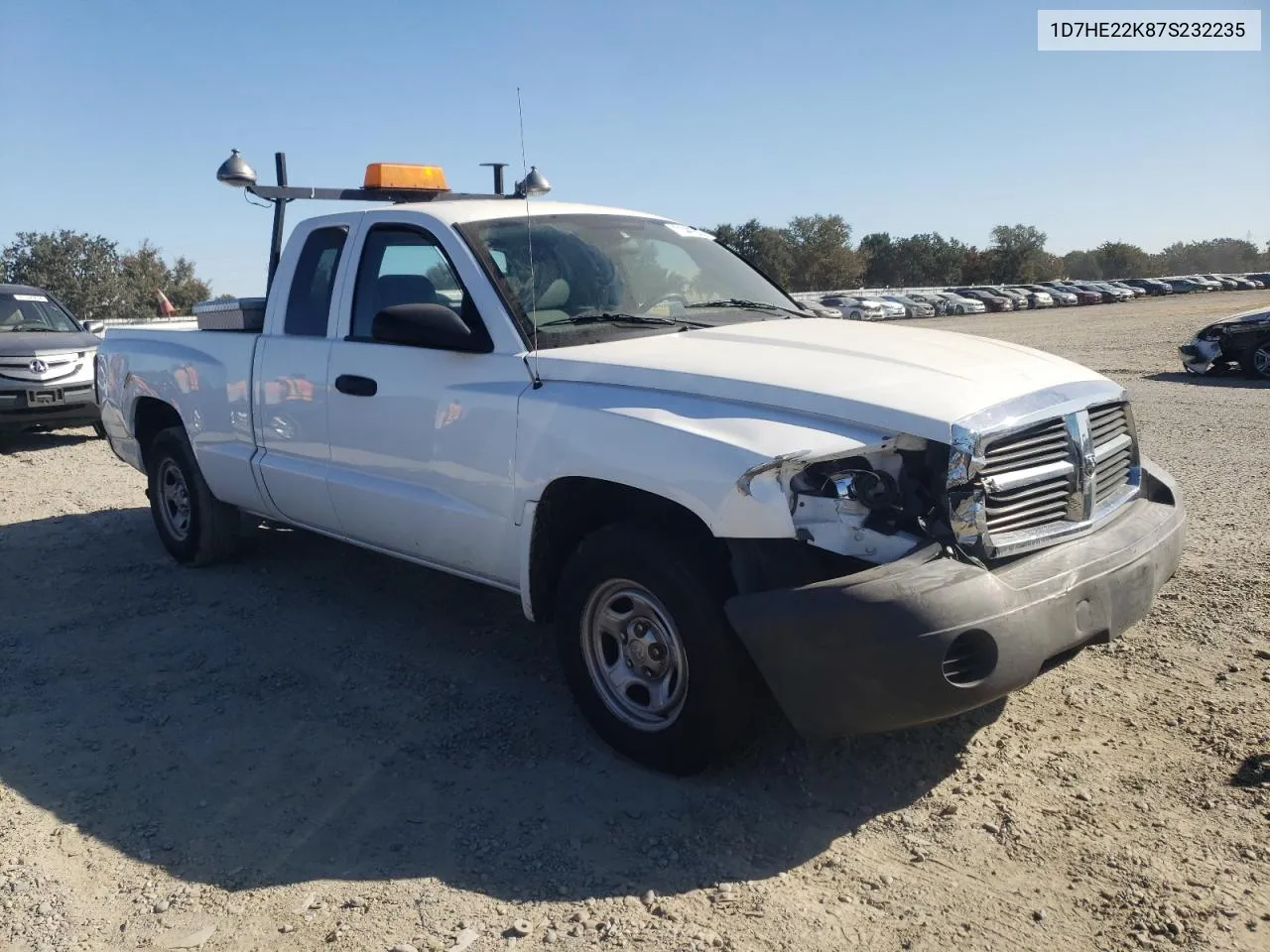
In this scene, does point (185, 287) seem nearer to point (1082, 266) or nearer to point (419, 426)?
point (419, 426)

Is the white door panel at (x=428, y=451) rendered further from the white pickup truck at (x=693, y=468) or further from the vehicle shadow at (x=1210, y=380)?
the vehicle shadow at (x=1210, y=380)

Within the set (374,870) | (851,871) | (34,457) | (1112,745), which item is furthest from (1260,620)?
(34,457)

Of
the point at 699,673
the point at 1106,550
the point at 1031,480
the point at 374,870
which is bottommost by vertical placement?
the point at 374,870

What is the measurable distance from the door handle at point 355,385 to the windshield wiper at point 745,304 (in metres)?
1.43

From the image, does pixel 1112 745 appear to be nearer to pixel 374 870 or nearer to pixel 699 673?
pixel 699 673

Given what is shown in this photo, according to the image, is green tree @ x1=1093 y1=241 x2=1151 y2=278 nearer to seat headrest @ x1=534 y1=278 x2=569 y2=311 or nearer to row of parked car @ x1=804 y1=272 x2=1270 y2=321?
row of parked car @ x1=804 y1=272 x2=1270 y2=321

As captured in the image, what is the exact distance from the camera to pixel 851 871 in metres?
3.12

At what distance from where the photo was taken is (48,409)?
37.7ft

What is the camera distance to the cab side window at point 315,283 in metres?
5.12

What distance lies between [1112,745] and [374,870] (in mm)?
2549

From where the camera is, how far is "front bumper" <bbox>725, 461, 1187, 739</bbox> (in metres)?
3.00

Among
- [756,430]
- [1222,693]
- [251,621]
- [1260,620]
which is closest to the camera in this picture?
[756,430]

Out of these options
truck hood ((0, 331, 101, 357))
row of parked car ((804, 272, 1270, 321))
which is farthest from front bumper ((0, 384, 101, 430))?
row of parked car ((804, 272, 1270, 321))

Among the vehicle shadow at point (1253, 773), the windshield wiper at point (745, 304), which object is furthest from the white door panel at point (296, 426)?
the vehicle shadow at point (1253, 773)
